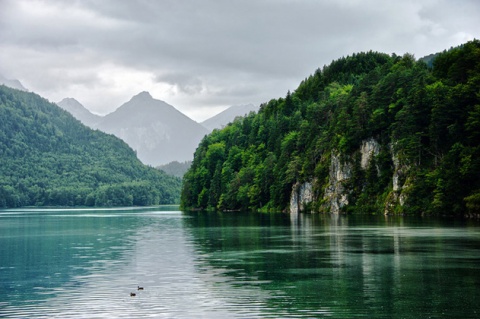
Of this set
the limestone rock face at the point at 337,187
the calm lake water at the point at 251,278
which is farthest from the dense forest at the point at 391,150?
the calm lake water at the point at 251,278

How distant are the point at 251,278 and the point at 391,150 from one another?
101377 millimetres

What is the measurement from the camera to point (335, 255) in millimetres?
53188

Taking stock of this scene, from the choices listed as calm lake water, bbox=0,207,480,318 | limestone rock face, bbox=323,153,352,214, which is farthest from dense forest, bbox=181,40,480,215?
calm lake water, bbox=0,207,480,318

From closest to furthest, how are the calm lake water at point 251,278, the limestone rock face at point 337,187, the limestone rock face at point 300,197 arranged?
the calm lake water at point 251,278 < the limestone rock face at point 337,187 < the limestone rock face at point 300,197

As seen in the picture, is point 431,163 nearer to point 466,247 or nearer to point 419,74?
point 419,74

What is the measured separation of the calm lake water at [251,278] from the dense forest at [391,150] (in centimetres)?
4446

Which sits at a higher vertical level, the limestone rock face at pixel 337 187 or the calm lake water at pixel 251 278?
the limestone rock face at pixel 337 187

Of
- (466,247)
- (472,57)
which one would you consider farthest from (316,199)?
(466,247)

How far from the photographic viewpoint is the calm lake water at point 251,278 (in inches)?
1232

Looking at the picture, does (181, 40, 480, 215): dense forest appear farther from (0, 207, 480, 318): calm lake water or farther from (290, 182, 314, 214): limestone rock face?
(0, 207, 480, 318): calm lake water

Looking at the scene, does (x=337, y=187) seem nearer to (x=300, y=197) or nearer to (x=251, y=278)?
(x=300, y=197)

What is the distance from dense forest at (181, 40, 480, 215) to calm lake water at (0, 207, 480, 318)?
4446cm

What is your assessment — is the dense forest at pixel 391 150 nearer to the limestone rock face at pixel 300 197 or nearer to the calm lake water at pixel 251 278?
the limestone rock face at pixel 300 197

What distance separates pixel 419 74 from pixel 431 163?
92.2 ft
